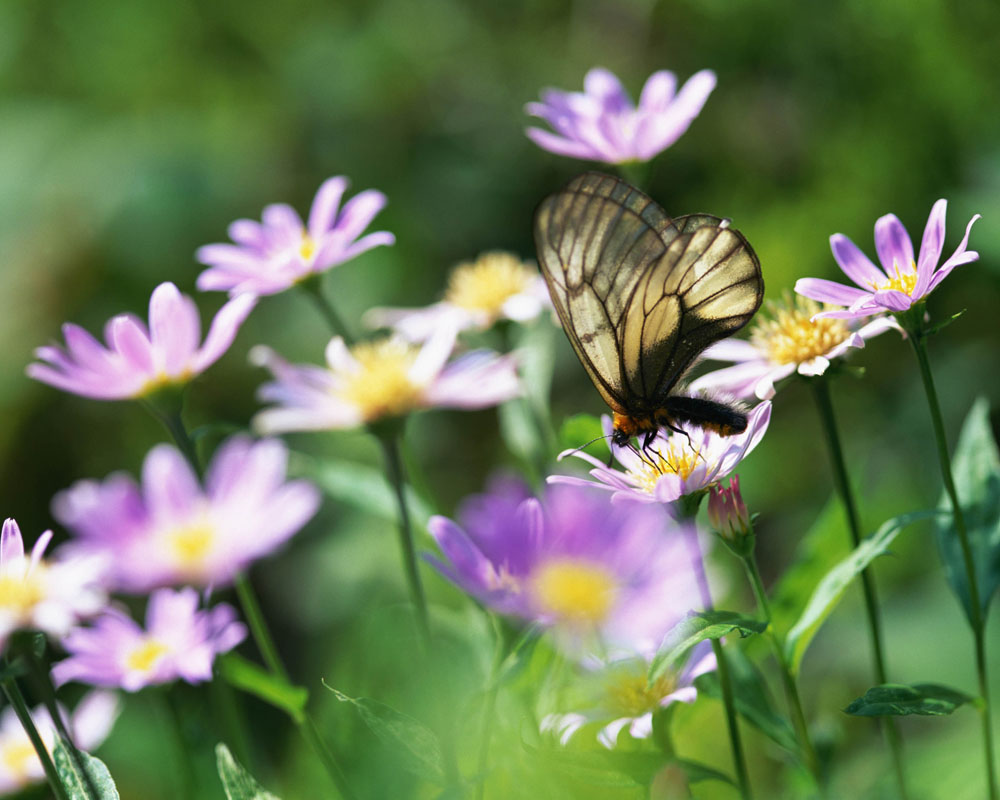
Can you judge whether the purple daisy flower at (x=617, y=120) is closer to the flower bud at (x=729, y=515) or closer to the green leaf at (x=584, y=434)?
the green leaf at (x=584, y=434)

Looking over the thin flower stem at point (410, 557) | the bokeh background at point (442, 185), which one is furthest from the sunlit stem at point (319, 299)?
the bokeh background at point (442, 185)

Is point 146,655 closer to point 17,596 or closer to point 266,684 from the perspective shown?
point 266,684

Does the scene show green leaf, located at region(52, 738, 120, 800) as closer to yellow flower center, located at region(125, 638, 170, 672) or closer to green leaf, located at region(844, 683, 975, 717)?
yellow flower center, located at region(125, 638, 170, 672)

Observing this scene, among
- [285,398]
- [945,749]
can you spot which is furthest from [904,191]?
[285,398]

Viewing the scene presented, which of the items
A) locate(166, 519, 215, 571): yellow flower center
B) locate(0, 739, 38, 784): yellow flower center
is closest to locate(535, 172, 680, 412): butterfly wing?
locate(166, 519, 215, 571): yellow flower center

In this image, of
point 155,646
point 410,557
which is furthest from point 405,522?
point 155,646
